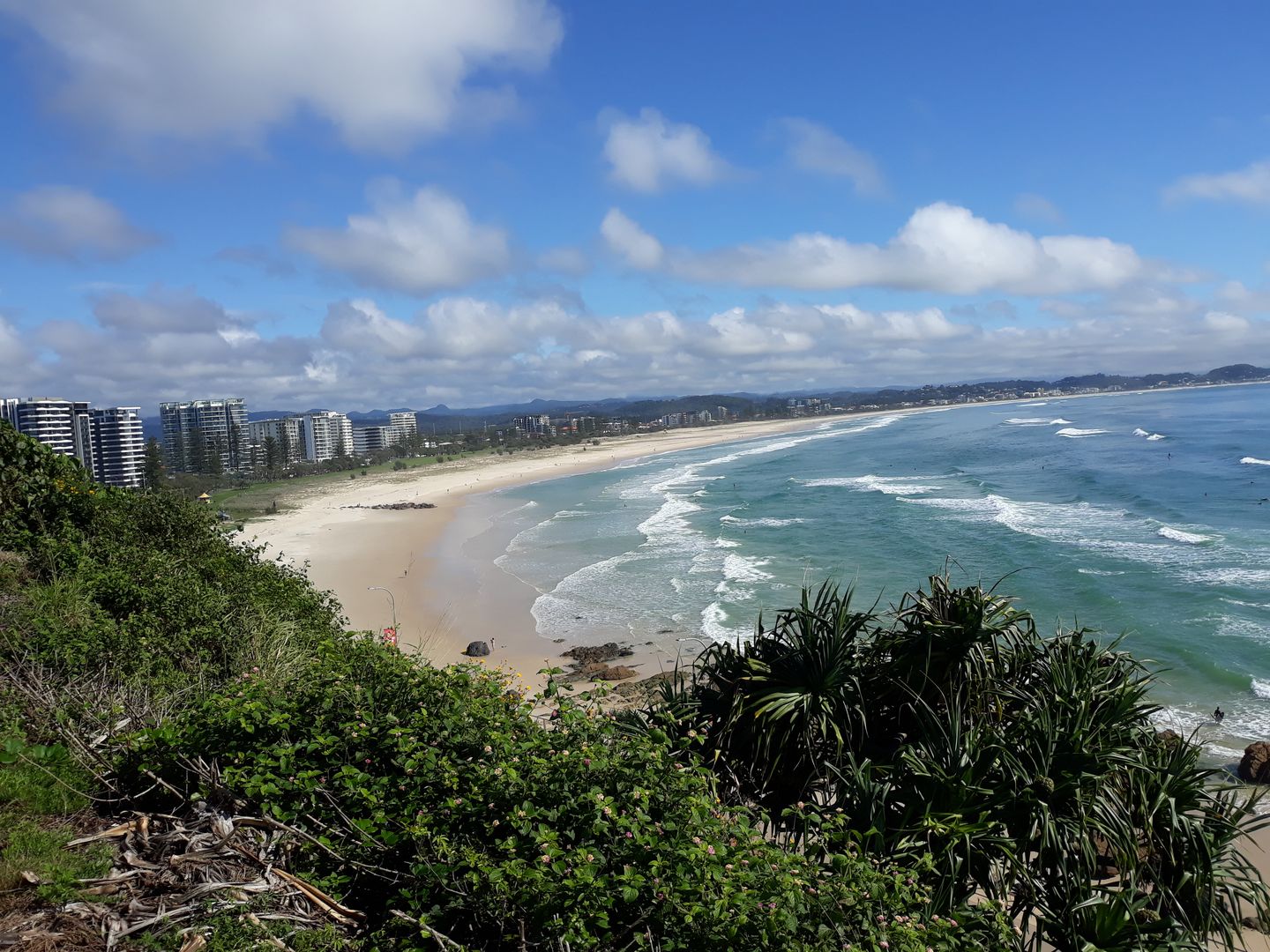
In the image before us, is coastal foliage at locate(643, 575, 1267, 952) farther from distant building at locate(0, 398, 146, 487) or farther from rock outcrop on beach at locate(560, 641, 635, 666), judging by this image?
distant building at locate(0, 398, 146, 487)

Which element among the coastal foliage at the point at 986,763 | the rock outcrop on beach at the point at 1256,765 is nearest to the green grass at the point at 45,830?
the coastal foliage at the point at 986,763

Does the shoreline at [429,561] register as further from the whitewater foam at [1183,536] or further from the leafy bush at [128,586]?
the whitewater foam at [1183,536]

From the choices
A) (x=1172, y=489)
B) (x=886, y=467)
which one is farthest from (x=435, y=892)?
(x=886, y=467)

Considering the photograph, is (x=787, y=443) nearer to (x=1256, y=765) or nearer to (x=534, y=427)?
(x=1256, y=765)

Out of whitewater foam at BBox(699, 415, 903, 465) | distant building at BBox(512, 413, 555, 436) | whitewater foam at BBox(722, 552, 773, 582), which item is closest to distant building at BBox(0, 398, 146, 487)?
whitewater foam at BBox(699, 415, 903, 465)

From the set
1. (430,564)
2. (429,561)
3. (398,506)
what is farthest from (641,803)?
(398,506)

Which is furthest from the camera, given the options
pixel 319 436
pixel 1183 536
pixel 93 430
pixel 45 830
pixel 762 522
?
pixel 319 436
